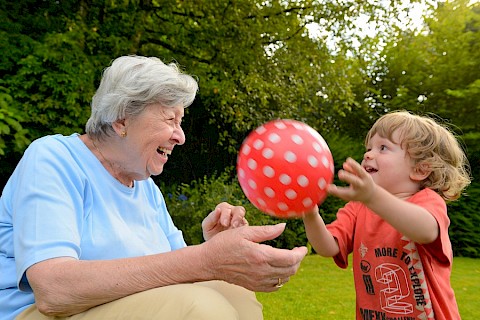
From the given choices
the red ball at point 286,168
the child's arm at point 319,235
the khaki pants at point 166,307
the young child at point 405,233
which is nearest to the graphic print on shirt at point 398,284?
the young child at point 405,233

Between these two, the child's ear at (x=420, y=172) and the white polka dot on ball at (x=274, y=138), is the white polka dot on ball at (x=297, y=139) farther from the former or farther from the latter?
the child's ear at (x=420, y=172)

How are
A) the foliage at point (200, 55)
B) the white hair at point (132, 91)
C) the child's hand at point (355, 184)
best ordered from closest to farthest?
the child's hand at point (355, 184) → the white hair at point (132, 91) → the foliage at point (200, 55)

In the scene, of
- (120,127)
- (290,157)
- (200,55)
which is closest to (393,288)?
(290,157)

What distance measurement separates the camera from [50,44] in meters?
7.30

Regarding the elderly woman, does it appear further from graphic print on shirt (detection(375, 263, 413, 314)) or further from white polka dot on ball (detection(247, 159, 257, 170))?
graphic print on shirt (detection(375, 263, 413, 314))

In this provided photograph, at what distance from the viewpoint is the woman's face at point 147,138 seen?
2.54 metres

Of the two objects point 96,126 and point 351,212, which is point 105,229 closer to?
point 96,126

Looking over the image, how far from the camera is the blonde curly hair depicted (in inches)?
109

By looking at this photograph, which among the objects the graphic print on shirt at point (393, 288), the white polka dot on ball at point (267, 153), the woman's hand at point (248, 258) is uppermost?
the white polka dot on ball at point (267, 153)

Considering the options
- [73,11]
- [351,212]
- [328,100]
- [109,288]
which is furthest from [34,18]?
[109,288]

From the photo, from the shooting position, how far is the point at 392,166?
8.96ft

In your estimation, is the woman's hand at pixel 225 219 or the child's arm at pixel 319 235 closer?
the woman's hand at pixel 225 219

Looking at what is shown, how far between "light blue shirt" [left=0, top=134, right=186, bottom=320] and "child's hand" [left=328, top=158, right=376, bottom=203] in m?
0.89

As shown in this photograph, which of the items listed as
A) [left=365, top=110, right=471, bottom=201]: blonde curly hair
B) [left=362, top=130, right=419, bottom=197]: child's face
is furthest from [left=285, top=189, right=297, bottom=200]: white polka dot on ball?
[left=365, top=110, right=471, bottom=201]: blonde curly hair
